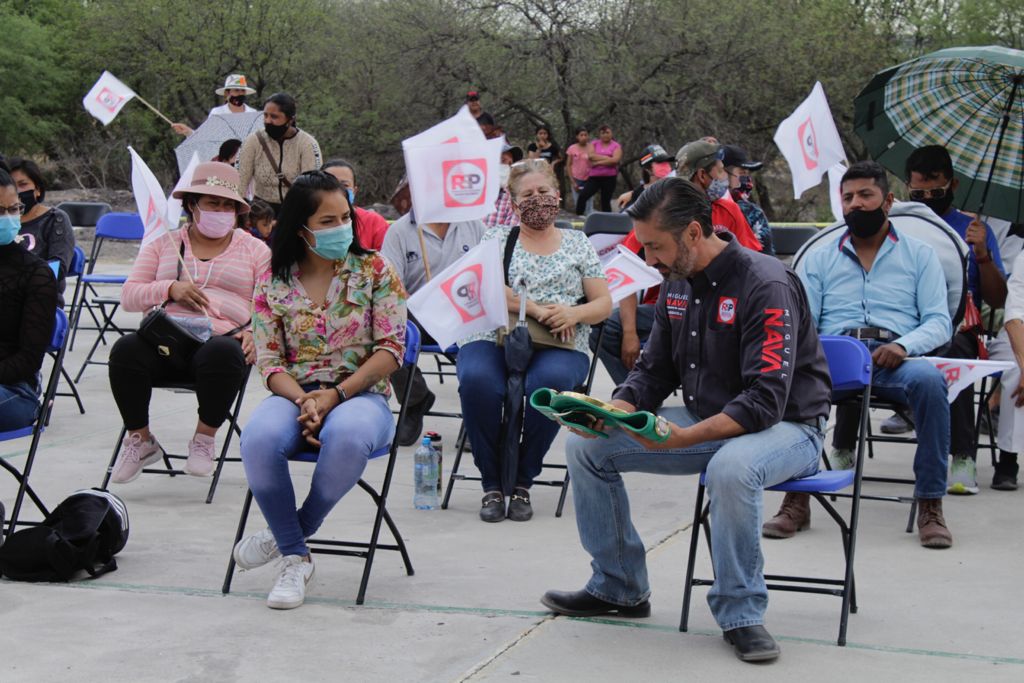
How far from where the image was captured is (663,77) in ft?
87.0

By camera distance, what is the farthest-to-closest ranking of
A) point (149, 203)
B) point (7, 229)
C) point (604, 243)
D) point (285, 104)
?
1. point (285, 104)
2. point (604, 243)
3. point (149, 203)
4. point (7, 229)

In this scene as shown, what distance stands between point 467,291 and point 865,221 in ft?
5.91

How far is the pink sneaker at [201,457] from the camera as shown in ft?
20.9

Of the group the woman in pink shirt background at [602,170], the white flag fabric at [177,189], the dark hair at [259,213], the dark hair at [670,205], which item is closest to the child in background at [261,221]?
the dark hair at [259,213]

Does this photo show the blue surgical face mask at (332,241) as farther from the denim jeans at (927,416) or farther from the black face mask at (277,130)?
the black face mask at (277,130)

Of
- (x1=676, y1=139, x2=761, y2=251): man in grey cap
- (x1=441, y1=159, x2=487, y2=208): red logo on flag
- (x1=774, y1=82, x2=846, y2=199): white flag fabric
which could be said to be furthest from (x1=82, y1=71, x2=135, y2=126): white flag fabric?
(x1=441, y1=159, x2=487, y2=208): red logo on flag

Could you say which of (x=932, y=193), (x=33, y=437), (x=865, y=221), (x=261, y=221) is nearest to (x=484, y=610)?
(x=33, y=437)

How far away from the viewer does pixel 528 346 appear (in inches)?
243

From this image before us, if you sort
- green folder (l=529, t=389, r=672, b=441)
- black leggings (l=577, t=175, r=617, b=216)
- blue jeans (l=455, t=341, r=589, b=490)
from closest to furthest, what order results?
green folder (l=529, t=389, r=672, b=441) → blue jeans (l=455, t=341, r=589, b=490) → black leggings (l=577, t=175, r=617, b=216)

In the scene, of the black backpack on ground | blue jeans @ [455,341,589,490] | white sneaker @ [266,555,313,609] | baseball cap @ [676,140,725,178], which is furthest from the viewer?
baseball cap @ [676,140,725,178]

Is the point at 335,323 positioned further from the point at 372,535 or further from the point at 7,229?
the point at 7,229

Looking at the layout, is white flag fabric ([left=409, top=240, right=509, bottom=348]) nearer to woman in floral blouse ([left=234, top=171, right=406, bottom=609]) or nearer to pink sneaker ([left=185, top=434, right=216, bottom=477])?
woman in floral blouse ([left=234, top=171, right=406, bottom=609])

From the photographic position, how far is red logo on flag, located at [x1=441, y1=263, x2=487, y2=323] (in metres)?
5.88

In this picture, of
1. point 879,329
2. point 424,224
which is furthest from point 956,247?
point 424,224
